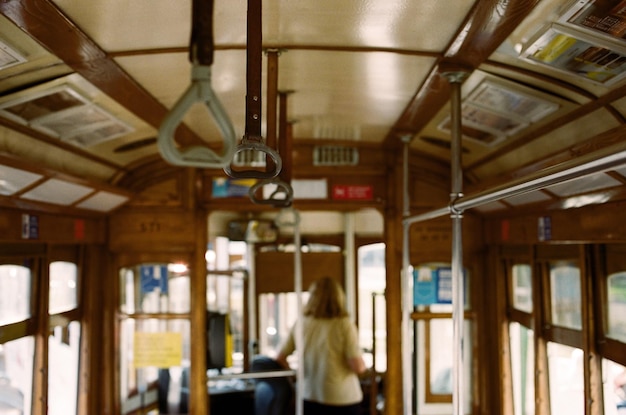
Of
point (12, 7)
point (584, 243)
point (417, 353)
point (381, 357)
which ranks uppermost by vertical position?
point (12, 7)

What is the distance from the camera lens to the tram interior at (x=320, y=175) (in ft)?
6.78

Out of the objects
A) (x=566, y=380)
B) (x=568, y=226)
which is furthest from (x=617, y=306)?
(x=566, y=380)

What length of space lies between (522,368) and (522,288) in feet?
1.77

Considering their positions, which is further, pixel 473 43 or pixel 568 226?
pixel 568 226

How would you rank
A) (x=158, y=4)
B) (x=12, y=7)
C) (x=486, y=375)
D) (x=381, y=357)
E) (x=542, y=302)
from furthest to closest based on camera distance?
(x=381, y=357)
(x=486, y=375)
(x=542, y=302)
(x=158, y=4)
(x=12, y=7)

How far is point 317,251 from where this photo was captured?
6812mm

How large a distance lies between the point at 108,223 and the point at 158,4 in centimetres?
293

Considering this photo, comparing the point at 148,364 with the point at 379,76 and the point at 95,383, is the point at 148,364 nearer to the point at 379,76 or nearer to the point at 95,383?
the point at 95,383

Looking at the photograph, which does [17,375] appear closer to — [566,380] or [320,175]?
[320,175]

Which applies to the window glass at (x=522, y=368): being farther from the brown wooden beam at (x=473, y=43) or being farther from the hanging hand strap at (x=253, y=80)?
the hanging hand strap at (x=253, y=80)

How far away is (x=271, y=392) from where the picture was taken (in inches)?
201

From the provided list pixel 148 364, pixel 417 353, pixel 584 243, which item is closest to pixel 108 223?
pixel 148 364

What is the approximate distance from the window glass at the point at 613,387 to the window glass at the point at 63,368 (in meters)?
3.16

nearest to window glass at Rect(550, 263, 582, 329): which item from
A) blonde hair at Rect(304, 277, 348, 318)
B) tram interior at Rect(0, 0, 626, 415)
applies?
tram interior at Rect(0, 0, 626, 415)
